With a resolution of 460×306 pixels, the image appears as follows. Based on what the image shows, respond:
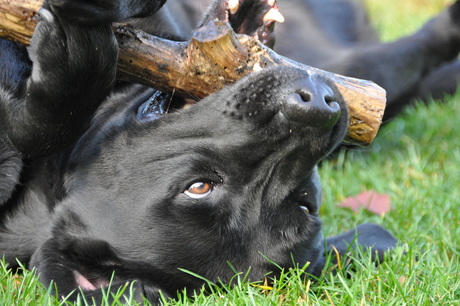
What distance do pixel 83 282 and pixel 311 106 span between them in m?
1.00

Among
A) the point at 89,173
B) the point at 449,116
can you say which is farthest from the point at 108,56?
the point at 449,116

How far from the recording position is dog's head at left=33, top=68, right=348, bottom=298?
2314 mm

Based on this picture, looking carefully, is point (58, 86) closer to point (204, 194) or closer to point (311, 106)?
point (204, 194)

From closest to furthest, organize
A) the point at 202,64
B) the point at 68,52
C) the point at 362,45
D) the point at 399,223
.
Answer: the point at 68,52 < the point at 202,64 < the point at 399,223 < the point at 362,45

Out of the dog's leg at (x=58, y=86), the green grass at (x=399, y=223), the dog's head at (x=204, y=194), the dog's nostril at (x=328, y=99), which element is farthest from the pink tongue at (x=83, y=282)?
the dog's nostril at (x=328, y=99)

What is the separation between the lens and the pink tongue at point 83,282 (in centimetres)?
238

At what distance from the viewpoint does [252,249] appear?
7.92 ft

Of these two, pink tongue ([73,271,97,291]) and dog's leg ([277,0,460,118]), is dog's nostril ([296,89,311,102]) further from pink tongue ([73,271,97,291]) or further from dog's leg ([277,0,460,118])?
dog's leg ([277,0,460,118])

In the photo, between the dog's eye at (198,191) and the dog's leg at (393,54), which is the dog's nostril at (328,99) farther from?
the dog's leg at (393,54)

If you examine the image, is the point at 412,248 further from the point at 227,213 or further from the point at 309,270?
the point at 227,213

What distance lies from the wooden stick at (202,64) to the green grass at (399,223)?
1.79 feet

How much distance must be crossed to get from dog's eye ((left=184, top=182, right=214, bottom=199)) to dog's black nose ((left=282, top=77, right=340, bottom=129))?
378 mm

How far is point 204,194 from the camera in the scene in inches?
92.7

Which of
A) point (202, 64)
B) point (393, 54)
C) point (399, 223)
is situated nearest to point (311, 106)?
point (202, 64)
